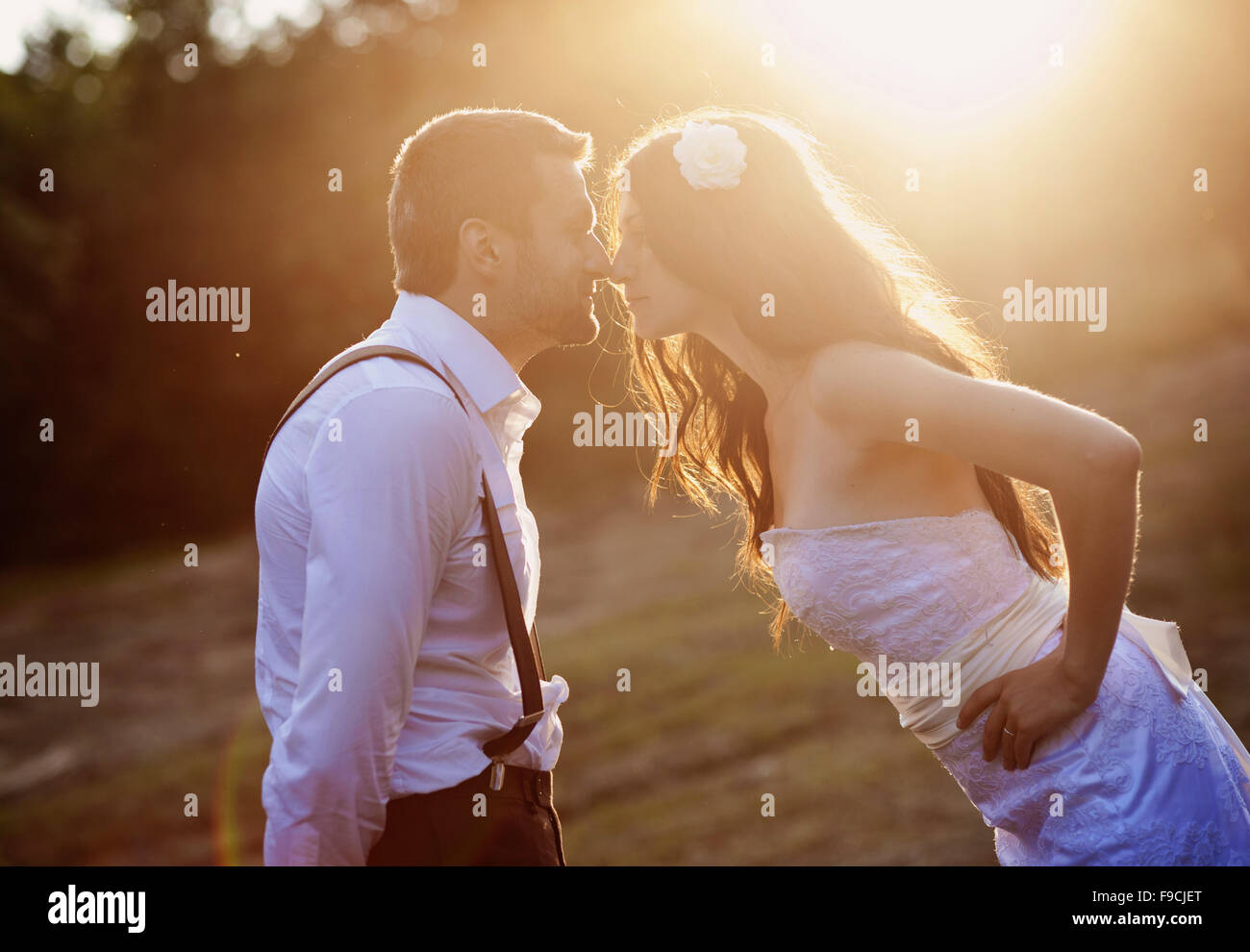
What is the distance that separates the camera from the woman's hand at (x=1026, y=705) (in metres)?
2.32

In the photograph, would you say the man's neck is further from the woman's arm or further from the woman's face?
the woman's arm

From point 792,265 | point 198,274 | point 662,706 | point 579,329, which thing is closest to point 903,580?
point 792,265

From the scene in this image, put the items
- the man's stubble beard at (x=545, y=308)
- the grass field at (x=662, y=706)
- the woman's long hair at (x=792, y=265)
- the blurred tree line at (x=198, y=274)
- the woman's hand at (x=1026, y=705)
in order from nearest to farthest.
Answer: the woman's hand at (x=1026, y=705) → the woman's long hair at (x=792, y=265) → the man's stubble beard at (x=545, y=308) → the grass field at (x=662, y=706) → the blurred tree line at (x=198, y=274)

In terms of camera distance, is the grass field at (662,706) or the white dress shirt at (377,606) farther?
the grass field at (662,706)

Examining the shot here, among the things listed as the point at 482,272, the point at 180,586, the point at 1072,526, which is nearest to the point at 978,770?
the point at 1072,526

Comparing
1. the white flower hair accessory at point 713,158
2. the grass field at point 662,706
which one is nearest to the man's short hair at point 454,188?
the white flower hair accessory at point 713,158

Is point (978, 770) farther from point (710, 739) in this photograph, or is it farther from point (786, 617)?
point (710, 739)

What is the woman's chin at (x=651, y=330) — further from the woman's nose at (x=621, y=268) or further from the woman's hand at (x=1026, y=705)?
the woman's hand at (x=1026, y=705)

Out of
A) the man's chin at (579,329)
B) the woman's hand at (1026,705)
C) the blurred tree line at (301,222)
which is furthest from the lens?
the blurred tree line at (301,222)

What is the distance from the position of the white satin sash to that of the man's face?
1.09 meters

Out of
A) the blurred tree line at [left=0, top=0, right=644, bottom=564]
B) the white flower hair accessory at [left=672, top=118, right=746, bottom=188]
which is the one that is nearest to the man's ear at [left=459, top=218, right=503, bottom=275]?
the white flower hair accessory at [left=672, top=118, right=746, bottom=188]

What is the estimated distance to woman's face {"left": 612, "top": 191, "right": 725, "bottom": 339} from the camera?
104 inches

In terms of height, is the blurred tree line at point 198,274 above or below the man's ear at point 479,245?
above

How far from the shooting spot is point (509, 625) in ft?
7.19
